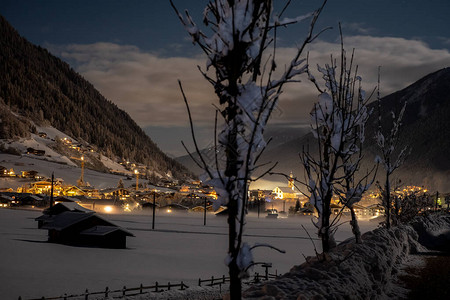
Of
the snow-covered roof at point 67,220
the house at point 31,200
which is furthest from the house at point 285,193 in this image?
the snow-covered roof at point 67,220

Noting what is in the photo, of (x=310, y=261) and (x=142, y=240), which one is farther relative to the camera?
(x=142, y=240)

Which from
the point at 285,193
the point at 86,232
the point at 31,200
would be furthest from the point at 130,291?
the point at 285,193

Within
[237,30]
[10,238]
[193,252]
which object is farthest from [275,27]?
[10,238]

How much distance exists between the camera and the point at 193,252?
35.3 metres

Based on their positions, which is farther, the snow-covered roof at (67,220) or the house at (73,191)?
the house at (73,191)

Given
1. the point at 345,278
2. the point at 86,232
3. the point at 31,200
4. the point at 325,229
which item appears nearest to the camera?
the point at 345,278

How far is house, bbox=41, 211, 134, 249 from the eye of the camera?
1415 inches

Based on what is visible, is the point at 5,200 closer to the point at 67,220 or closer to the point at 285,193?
the point at 67,220

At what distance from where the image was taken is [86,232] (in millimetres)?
36219

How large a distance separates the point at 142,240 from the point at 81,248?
805cm

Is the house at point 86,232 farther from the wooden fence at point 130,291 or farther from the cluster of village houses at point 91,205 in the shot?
the wooden fence at point 130,291

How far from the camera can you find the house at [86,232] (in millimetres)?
35938

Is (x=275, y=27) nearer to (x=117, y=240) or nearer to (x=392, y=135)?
(x=392, y=135)

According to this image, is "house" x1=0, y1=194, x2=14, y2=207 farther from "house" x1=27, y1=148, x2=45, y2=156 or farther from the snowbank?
the snowbank
